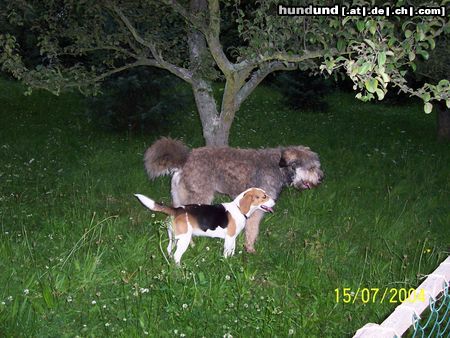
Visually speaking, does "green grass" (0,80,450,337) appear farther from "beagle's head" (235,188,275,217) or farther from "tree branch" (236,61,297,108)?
"tree branch" (236,61,297,108)

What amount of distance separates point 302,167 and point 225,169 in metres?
1.14

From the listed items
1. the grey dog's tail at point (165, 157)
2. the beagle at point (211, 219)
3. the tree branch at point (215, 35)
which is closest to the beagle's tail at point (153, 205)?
the beagle at point (211, 219)

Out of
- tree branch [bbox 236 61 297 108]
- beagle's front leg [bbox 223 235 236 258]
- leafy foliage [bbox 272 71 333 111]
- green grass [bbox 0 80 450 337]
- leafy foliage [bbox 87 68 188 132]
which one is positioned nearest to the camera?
green grass [bbox 0 80 450 337]

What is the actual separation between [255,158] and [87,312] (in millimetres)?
3582

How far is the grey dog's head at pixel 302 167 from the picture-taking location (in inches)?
295

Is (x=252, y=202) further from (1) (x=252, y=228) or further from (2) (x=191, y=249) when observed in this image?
(2) (x=191, y=249)

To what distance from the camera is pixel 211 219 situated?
646 cm

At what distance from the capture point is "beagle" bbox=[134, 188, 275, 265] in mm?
6148

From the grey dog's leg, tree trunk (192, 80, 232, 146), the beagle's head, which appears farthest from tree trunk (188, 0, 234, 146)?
the beagle's head

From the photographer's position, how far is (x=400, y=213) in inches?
345

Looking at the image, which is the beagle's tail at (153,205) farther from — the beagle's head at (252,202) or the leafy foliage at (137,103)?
the leafy foliage at (137,103)

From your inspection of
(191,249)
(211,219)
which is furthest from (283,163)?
(191,249)

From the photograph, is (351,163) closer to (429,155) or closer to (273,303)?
(429,155)

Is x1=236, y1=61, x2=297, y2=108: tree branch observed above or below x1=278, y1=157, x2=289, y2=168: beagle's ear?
above
